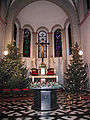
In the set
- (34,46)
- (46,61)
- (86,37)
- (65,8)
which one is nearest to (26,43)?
(34,46)

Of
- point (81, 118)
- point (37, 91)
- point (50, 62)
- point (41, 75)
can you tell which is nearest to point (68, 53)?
point (50, 62)

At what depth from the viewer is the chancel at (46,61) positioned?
4484mm

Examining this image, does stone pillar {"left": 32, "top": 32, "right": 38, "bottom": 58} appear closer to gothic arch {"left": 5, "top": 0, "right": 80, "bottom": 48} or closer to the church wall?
gothic arch {"left": 5, "top": 0, "right": 80, "bottom": 48}

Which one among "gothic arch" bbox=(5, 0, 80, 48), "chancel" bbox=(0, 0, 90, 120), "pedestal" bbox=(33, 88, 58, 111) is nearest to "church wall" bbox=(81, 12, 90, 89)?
"chancel" bbox=(0, 0, 90, 120)

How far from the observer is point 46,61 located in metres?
15.5

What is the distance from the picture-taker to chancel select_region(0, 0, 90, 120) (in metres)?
4.48

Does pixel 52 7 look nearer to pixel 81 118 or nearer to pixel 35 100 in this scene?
pixel 35 100

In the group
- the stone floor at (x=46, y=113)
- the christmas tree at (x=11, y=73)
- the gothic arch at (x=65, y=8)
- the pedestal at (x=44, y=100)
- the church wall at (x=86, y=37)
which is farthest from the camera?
the gothic arch at (x=65, y=8)

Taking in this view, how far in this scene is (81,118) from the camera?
3.39m

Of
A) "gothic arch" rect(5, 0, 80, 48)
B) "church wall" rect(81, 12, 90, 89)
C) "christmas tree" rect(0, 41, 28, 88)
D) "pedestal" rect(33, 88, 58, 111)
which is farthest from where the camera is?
"gothic arch" rect(5, 0, 80, 48)

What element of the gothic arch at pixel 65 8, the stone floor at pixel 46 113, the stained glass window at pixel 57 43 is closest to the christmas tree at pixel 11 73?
the gothic arch at pixel 65 8

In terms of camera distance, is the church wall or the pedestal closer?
the pedestal

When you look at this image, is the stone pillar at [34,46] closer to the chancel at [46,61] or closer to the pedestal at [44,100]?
the chancel at [46,61]

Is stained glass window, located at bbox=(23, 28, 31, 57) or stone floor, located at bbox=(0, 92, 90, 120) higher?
stained glass window, located at bbox=(23, 28, 31, 57)
